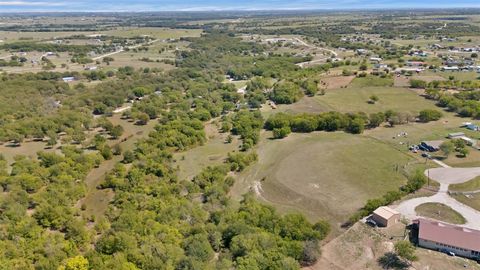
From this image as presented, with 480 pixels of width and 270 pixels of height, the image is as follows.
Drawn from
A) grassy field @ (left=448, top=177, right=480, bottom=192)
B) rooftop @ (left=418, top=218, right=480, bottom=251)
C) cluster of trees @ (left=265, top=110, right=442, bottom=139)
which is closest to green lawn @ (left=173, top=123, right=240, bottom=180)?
cluster of trees @ (left=265, top=110, right=442, bottom=139)

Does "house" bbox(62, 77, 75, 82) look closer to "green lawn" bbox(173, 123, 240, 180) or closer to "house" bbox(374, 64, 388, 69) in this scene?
"green lawn" bbox(173, 123, 240, 180)

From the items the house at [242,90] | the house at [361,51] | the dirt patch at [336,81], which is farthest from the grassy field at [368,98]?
the house at [361,51]

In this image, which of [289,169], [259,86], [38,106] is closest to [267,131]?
[289,169]

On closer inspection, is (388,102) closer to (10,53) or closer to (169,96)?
(169,96)

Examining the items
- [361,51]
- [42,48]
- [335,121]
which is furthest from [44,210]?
[42,48]

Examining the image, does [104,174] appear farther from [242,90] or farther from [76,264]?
[242,90]

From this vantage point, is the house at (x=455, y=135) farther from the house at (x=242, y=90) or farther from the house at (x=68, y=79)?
the house at (x=68, y=79)
